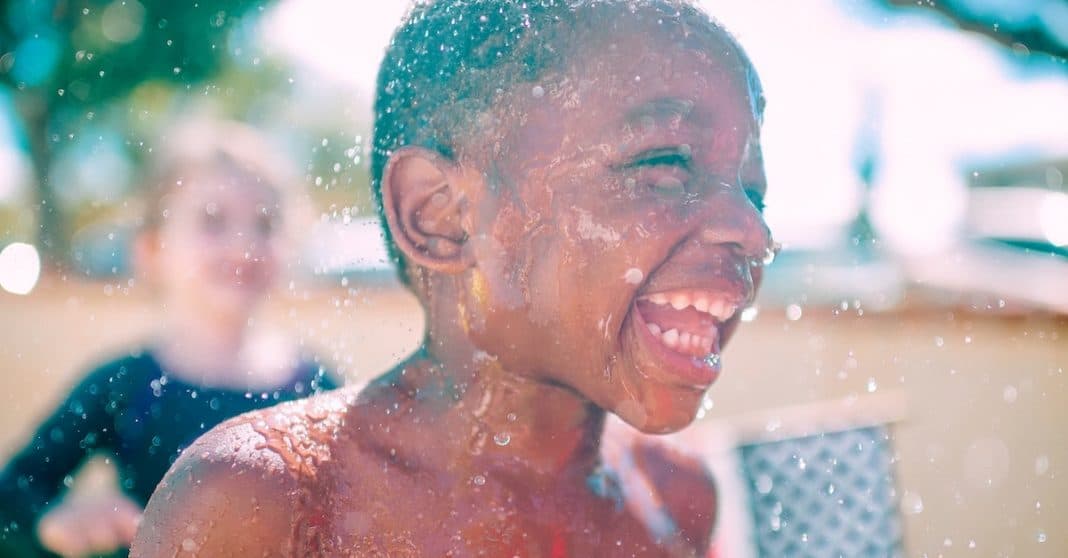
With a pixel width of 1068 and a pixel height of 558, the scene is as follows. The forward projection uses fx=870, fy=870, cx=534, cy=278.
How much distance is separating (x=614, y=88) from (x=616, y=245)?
31cm

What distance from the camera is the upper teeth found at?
166 centimetres

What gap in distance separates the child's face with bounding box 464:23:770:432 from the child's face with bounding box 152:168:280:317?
1.54 metres

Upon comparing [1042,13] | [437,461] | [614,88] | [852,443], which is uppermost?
[614,88]

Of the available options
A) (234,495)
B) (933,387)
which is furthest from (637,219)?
(933,387)

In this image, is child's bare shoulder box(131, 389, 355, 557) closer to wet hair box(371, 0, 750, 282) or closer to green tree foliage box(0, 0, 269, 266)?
wet hair box(371, 0, 750, 282)

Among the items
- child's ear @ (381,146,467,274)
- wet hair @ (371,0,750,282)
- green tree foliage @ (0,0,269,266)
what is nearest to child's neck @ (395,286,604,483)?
child's ear @ (381,146,467,274)

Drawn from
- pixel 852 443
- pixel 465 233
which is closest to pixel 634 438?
pixel 465 233

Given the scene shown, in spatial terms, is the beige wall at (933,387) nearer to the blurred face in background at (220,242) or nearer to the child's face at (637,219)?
the blurred face in background at (220,242)

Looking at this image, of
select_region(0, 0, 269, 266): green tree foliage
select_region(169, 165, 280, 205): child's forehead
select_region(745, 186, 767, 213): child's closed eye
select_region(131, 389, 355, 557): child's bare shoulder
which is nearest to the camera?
select_region(131, 389, 355, 557): child's bare shoulder

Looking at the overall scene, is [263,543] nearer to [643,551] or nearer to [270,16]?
[643,551]

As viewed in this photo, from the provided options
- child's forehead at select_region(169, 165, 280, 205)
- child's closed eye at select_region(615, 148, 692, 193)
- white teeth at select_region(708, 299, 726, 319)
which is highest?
child's closed eye at select_region(615, 148, 692, 193)

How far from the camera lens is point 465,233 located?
1877mm

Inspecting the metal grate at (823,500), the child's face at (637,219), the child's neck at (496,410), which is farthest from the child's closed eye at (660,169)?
the metal grate at (823,500)

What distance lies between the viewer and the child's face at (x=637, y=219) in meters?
1.65
